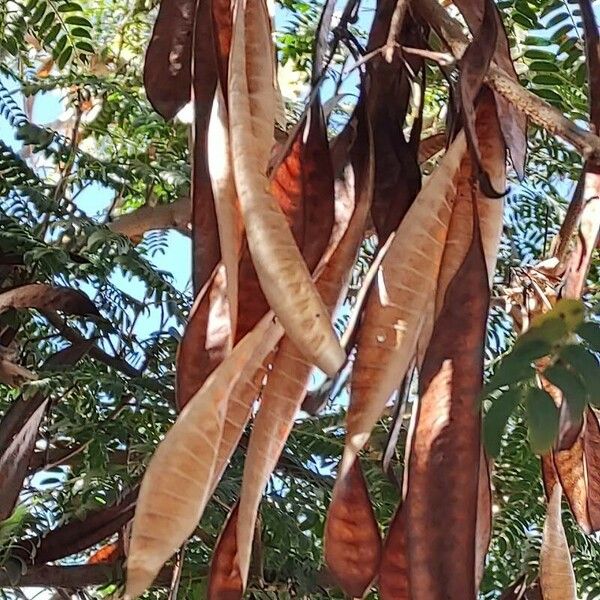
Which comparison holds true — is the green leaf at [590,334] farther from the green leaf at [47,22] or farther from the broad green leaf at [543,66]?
the green leaf at [47,22]

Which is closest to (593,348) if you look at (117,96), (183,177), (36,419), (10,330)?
(36,419)

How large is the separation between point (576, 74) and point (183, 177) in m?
0.46

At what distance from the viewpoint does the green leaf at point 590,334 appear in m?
0.46

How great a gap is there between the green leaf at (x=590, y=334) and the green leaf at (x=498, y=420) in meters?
0.04

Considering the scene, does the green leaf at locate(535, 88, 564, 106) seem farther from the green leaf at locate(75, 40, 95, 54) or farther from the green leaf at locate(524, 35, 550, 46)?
the green leaf at locate(75, 40, 95, 54)

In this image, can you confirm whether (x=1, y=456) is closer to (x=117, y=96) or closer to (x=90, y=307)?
(x=90, y=307)

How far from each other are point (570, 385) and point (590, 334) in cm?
2

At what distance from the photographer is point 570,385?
1.51 feet

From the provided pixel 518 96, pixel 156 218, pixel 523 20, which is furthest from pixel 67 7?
pixel 518 96

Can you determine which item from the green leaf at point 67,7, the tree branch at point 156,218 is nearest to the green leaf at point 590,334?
the green leaf at point 67,7

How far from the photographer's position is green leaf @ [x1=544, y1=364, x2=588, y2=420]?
45cm

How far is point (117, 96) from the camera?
130 centimetres

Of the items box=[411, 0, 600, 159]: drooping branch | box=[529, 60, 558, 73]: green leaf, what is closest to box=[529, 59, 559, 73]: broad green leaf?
box=[529, 60, 558, 73]: green leaf

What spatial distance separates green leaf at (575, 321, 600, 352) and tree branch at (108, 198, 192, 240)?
0.87 meters
